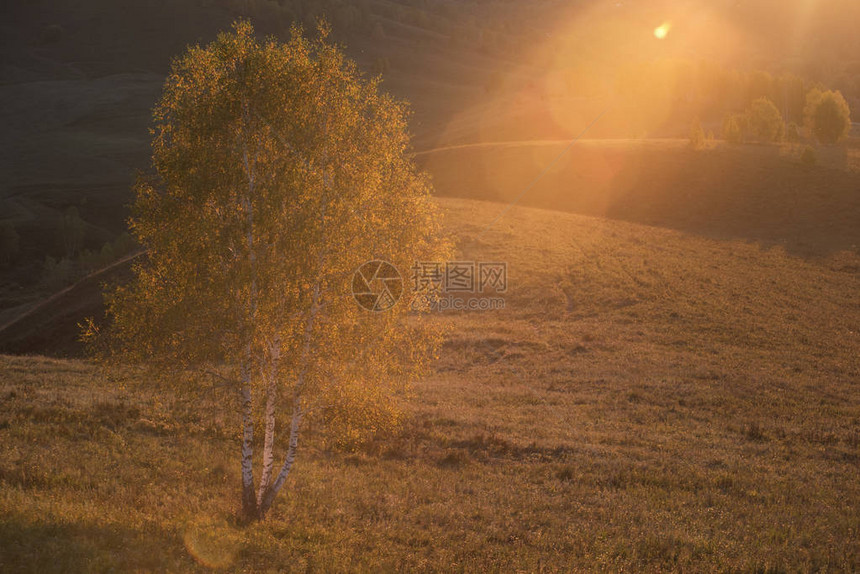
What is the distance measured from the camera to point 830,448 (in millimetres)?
20641

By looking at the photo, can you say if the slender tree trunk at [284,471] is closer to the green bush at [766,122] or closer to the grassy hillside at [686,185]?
the grassy hillside at [686,185]

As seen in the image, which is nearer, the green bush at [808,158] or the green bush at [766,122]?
the green bush at [808,158]

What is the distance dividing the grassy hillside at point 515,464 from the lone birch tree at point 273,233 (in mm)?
1752

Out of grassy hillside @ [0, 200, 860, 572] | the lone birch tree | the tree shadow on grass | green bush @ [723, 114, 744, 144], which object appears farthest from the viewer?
green bush @ [723, 114, 744, 144]

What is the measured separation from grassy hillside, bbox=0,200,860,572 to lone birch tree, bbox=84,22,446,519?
5.75ft

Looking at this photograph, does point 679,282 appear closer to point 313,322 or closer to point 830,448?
point 830,448

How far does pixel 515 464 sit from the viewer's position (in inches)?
760

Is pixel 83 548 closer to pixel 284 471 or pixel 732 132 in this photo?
pixel 284 471

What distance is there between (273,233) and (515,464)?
12616 mm

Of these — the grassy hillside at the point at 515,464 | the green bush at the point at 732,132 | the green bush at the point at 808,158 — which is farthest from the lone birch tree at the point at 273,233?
the green bush at the point at 732,132

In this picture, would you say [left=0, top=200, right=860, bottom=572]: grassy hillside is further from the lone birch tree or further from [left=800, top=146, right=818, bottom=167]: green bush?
[left=800, top=146, right=818, bottom=167]: green bush

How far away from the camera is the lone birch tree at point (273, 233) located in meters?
12.7

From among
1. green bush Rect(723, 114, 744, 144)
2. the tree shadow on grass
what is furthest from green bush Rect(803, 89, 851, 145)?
the tree shadow on grass

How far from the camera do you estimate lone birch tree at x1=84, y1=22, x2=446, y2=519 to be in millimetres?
12742
